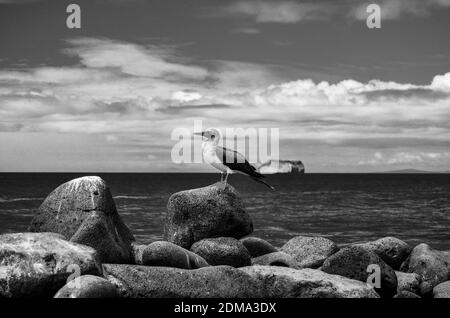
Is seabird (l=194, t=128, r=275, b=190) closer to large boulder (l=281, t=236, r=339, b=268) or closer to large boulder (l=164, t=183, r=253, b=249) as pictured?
large boulder (l=164, t=183, r=253, b=249)

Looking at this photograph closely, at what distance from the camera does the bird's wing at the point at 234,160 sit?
14773 mm

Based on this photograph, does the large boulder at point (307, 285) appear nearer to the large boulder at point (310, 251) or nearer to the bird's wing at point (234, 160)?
the bird's wing at point (234, 160)

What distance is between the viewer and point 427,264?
50.2 feet

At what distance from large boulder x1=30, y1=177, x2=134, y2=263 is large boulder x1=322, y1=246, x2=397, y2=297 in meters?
4.74

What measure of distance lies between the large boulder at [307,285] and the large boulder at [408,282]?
11.4 ft

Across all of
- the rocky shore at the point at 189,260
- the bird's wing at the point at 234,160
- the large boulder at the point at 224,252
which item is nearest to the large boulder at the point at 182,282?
the rocky shore at the point at 189,260

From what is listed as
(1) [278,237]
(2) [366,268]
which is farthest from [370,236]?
(2) [366,268]

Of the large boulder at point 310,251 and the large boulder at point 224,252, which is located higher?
the large boulder at point 224,252

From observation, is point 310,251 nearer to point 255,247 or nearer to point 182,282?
point 255,247

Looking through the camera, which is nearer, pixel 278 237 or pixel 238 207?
pixel 238 207
